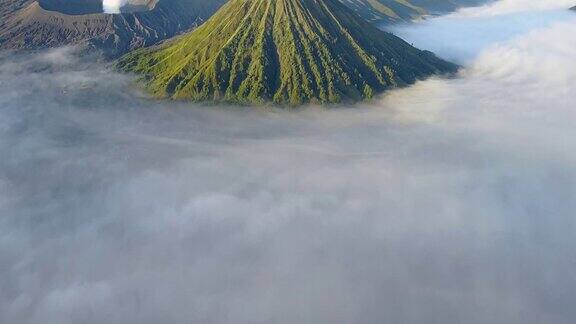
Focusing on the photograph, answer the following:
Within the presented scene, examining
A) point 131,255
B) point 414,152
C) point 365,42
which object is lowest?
point 131,255

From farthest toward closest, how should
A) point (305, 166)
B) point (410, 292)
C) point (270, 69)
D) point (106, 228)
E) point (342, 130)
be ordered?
point (270, 69), point (342, 130), point (305, 166), point (106, 228), point (410, 292)

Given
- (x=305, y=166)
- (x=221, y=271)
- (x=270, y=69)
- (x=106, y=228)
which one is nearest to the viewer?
(x=221, y=271)

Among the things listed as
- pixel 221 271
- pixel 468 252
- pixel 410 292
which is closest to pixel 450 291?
pixel 410 292

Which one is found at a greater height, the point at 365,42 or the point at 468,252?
the point at 365,42

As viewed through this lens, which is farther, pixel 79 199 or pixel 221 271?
pixel 79 199

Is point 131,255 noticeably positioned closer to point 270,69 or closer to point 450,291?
point 450,291

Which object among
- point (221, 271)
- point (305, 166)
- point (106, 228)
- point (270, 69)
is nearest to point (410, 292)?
point (221, 271)
